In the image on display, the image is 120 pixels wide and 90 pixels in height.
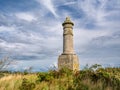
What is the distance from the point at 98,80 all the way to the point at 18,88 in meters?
3.57

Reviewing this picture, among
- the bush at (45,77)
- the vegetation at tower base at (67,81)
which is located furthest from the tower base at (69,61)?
the bush at (45,77)

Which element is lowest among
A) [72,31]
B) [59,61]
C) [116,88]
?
[116,88]

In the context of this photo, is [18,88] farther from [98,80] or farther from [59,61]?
[59,61]

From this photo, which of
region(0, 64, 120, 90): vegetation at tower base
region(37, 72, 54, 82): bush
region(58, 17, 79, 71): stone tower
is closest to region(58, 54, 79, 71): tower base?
region(58, 17, 79, 71): stone tower

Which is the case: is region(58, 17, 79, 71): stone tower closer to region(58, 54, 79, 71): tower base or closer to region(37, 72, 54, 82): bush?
region(58, 54, 79, 71): tower base

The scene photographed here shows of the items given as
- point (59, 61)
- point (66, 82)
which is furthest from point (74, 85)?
point (59, 61)

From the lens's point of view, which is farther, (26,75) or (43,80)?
(26,75)

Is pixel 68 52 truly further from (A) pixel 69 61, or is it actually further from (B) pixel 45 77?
(B) pixel 45 77

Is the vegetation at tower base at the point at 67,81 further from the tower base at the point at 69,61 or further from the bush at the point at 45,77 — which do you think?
the tower base at the point at 69,61

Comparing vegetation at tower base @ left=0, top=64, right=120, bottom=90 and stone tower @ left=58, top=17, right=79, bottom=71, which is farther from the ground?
stone tower @ left=58, top=17, right=79, bottom=71

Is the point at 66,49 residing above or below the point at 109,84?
above

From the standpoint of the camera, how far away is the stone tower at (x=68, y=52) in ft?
55.2

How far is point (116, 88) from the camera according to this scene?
8.80 meters

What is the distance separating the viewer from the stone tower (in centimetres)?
1681
